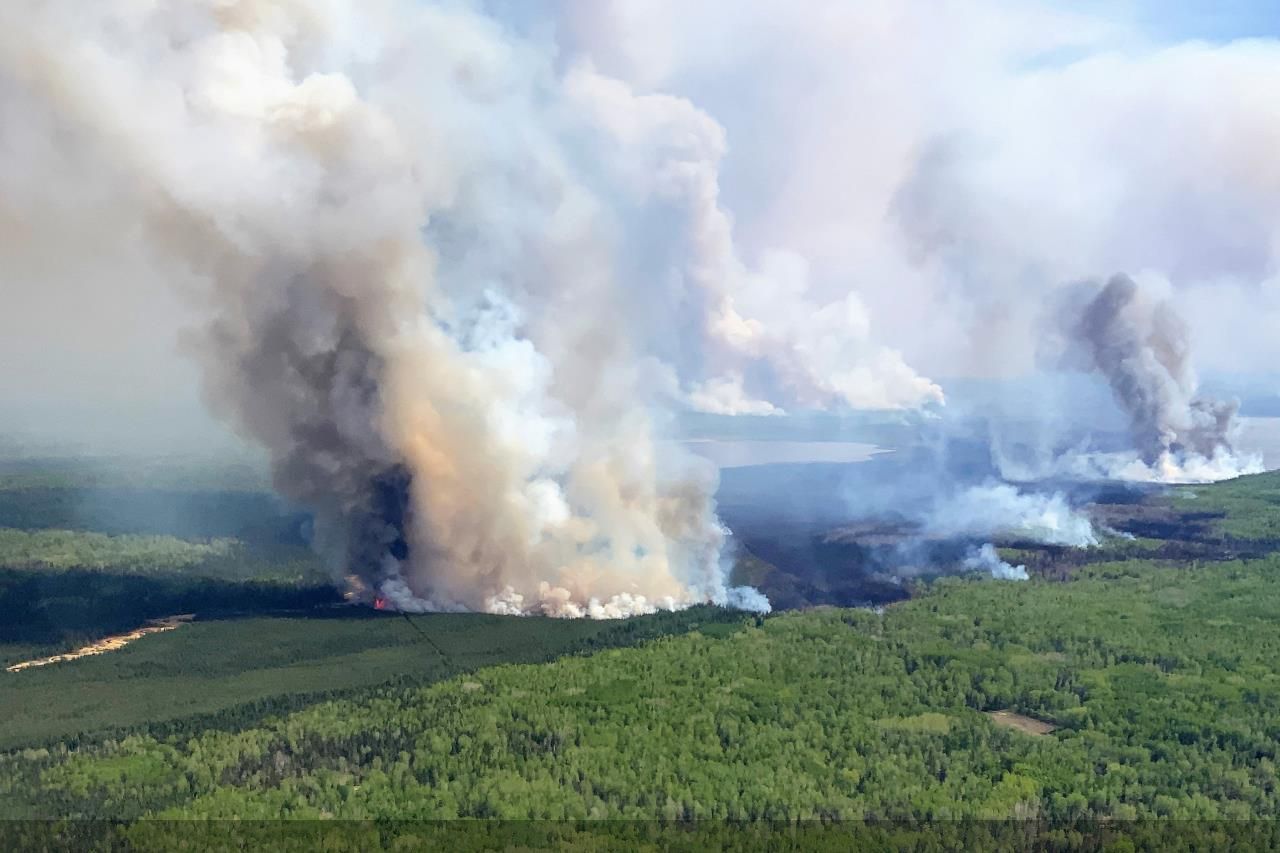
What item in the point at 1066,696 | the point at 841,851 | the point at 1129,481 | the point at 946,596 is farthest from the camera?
the point at 1129,481

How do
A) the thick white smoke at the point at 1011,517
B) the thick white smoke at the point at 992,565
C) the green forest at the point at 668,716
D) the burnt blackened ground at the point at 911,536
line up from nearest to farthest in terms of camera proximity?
the green forest at the point at 668,716 < the burnt blackened ground at the point at 911,536 < the thick white smoke at the point at 992,565 < the thick white smoke at the point at 1011,517

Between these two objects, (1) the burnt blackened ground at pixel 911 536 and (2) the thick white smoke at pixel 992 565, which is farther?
(2) the thick white smoke at pixel 992 565

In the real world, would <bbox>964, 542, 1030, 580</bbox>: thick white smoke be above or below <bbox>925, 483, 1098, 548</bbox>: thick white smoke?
below

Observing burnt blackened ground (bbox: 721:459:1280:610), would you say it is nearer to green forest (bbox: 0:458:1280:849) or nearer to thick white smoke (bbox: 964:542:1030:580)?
thick white smoke (bbox: 964:542:1030:580)

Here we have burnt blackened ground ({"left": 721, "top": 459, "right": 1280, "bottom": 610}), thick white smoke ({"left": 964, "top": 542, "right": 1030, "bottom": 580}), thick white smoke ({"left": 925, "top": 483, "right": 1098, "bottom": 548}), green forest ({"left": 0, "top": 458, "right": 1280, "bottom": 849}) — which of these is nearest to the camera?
green forest ({"left": 0, "top": 458, "right": 1280, "bottom": 849})

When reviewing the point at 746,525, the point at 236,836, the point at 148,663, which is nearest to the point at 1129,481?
the point at 746,525

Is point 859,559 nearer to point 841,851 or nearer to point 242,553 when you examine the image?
point 242,553

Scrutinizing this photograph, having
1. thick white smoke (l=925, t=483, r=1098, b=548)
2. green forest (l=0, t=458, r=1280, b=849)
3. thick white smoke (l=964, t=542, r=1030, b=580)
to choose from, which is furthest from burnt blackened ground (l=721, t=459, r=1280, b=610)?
green forest (l=0, t=458, r=1280, b=849)

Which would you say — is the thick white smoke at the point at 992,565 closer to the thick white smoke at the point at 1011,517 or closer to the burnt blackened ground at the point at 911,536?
the burnt blackened ground at the point at 911,536

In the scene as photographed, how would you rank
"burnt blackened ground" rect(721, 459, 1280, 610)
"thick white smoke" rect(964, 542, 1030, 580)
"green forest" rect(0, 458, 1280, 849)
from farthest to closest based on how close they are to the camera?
"thick white smoke" rect(964, 542, 1030, 580)
"burnt blackened ground" rect(721, 459, 1280, 610)
"green forest" rect(0, 458, 1280, 849)

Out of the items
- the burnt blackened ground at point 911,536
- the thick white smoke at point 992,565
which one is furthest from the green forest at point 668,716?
the burnt blackened ground at point 911,536

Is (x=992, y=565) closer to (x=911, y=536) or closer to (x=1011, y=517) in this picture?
(x=911, y=536)
